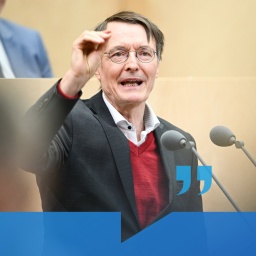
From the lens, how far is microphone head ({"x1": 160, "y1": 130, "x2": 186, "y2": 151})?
1.52m

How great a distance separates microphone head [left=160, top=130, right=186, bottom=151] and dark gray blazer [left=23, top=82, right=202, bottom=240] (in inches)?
1.8

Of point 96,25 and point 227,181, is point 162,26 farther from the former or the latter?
point 227,181

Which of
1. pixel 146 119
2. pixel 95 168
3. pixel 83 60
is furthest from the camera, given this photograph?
pixel 146 119

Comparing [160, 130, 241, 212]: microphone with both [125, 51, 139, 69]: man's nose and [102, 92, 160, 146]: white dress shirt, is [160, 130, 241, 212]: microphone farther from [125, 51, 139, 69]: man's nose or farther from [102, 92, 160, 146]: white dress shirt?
[125, 51, 139, 69]: man's nose

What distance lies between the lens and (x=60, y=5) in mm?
1681

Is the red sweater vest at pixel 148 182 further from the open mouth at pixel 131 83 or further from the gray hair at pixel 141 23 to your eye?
the gray hair at pixel 141 23

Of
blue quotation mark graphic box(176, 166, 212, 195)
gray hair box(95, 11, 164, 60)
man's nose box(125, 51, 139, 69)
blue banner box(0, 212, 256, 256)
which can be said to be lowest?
blue banner box(0, 212, 256, 256)

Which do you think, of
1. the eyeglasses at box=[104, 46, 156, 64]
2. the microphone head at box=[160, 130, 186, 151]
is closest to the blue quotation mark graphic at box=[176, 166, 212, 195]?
the microphone head at box=[160, 130, 186, 151]

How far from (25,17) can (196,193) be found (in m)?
0.77

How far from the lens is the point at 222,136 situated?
5.27 feet

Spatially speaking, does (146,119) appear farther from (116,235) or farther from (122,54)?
(116,235)

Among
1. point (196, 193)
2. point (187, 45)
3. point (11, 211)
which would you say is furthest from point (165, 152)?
point (11, 211)

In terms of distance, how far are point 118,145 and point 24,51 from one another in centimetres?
40

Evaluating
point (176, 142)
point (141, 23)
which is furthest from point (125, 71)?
point (176, 142)
